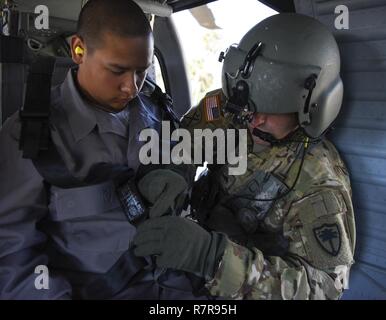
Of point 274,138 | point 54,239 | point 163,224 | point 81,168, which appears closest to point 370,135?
point 274,138

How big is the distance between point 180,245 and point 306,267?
1.45 ft

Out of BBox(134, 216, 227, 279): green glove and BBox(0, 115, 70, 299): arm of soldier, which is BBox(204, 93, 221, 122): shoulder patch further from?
BBox(0, 115, 70, 299): arm of soldier

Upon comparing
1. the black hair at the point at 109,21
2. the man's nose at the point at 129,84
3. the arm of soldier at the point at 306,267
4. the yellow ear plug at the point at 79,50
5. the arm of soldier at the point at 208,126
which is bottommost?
the arm of soldier at the point at 306,267

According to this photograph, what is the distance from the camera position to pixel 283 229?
1.56 m

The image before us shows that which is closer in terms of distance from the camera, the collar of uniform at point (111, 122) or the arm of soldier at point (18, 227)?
the arm of soldier at point (18, 227)

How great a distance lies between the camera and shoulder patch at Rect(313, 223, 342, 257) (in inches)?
52.7

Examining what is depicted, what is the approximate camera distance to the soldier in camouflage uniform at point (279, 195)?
133 cm

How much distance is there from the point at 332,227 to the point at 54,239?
97cm

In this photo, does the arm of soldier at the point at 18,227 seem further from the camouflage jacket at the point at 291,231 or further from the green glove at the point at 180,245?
the camouflage jacket at the point at 291,231

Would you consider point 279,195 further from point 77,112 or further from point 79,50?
point 79,50

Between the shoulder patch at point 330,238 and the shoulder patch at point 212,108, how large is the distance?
0.76 meters

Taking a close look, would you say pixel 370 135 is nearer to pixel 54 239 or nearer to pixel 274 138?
pixel 274 138

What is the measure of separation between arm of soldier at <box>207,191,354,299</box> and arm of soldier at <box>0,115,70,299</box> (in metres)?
0.58

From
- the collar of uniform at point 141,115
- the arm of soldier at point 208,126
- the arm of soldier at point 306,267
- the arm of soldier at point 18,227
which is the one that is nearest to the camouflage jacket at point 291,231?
the arm of soldier at point 306,267
